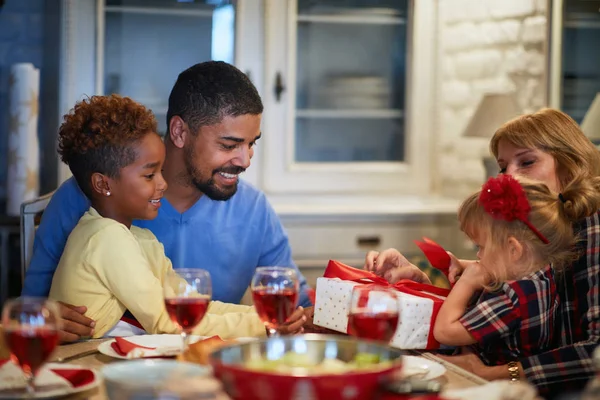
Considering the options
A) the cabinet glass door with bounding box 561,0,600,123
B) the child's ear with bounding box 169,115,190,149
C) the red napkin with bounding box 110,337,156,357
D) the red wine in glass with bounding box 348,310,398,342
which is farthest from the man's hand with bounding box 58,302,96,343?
the cabinet glass door with bounding box 561,0,600,123

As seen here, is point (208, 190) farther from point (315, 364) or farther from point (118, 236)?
point (315, 364)

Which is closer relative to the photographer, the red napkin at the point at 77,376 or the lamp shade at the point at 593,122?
the red napkin at the point at 77,376

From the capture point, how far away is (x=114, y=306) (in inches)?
72.2

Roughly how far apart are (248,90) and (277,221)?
1.37 ft

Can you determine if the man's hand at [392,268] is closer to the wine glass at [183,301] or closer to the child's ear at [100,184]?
the child's ear at [100,184]

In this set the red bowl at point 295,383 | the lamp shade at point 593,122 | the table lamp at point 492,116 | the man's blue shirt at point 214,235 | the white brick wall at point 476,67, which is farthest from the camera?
the white brick wall at point 476,67

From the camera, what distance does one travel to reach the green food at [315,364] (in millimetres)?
1097

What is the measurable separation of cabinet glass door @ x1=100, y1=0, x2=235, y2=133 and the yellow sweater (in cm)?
192

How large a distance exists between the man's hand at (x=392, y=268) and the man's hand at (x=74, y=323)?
0.72 meters

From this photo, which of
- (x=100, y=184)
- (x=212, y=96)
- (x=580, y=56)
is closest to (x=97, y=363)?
(x=100, y=184)

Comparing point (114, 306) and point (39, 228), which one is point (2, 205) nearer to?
point (39, 228)

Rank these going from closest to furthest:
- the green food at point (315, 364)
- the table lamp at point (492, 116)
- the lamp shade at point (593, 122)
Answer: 1. the green food at point (315, 364)
2. the lamp shade at point (593, 122)
3. the table lamp at point (492, 116)

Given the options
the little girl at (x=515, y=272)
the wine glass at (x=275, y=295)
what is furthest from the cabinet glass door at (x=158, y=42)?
the wine glass at (x=275, y=295)

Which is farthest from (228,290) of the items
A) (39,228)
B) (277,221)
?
(39,228)
